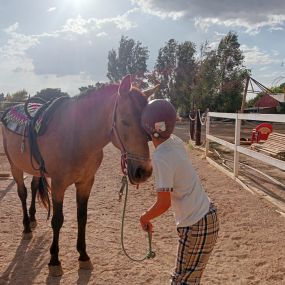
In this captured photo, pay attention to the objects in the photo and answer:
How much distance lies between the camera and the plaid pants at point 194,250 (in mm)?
2025

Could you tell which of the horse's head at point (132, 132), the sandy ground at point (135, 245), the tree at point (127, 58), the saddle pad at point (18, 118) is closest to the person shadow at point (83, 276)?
the sandy ground at point (135, 245)

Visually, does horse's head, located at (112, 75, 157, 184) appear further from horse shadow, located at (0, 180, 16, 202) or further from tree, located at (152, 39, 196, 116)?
tree, located at (152, 39, 196, 116)

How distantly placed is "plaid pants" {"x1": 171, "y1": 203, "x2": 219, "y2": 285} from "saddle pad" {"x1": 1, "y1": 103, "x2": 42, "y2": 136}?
2.43 m

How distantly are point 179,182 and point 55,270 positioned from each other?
1830 mm

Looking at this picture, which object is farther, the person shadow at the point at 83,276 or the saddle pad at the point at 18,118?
the saddle pad at the point at 18,118

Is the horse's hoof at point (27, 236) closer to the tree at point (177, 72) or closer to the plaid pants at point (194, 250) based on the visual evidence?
the plaid pants at point (194, 250)

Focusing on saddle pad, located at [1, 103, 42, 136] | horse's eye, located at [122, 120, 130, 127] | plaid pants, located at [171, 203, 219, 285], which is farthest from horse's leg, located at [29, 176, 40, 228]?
plaid pants, located at [171, 203, 219, 285]

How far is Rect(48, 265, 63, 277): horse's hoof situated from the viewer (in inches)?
127

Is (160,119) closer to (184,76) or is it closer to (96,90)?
(96,90)

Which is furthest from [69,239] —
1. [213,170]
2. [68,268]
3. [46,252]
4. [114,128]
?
[213,170]

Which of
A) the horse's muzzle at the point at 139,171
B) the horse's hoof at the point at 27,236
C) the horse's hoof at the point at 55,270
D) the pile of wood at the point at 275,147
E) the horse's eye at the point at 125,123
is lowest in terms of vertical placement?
the horse's hoof at the point at 27,236

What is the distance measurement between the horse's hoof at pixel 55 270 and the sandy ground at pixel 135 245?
0.17 feet

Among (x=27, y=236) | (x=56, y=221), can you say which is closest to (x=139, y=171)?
(x=56, y=221)

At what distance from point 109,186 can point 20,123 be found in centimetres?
295
